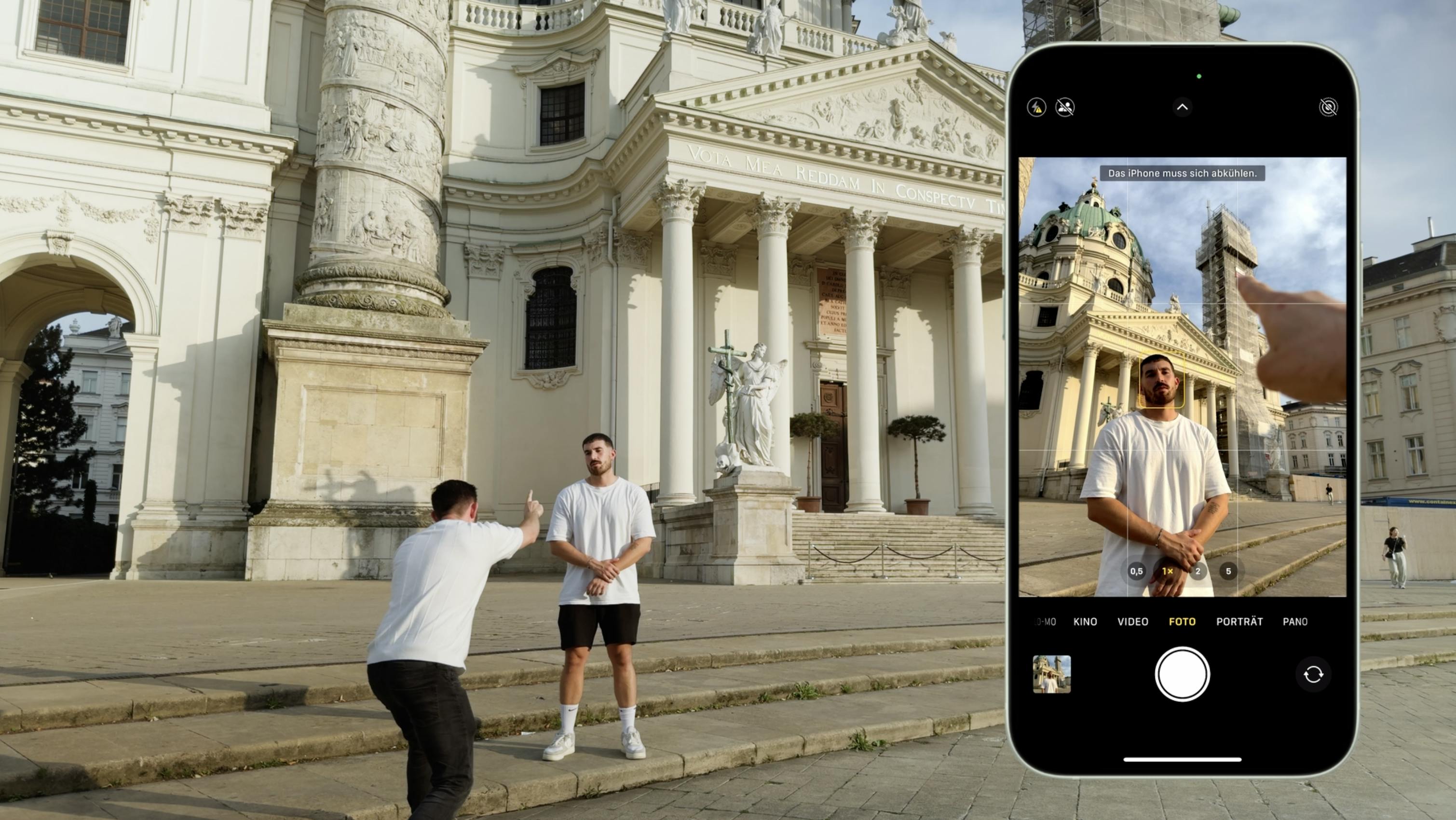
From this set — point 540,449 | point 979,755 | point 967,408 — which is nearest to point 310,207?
point 540,449

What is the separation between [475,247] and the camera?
32594 mm

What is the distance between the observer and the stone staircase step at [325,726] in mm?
5059

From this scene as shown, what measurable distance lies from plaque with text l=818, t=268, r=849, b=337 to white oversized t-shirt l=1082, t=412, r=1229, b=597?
3207cm

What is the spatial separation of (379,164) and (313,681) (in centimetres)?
1992

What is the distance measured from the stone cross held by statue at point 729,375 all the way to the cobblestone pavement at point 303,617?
372cm

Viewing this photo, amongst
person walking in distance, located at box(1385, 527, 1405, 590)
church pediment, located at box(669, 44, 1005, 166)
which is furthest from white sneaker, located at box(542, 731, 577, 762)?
person walking in distance, located at box(1385, 527, 1405, 590)

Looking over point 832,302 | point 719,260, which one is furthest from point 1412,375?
point 719,260

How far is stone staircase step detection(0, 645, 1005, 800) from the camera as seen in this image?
16.6 ft

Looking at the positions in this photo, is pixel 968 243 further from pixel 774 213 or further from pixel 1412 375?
pixel 1412 375

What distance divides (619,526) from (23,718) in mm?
3572

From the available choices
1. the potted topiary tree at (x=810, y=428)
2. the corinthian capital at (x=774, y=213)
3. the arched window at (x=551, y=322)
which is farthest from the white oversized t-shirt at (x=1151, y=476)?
the arched window at (x=551, y=322)

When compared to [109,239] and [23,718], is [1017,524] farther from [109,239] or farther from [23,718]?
[109,239]

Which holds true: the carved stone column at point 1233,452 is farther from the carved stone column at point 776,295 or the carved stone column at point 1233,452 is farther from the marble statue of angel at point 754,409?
the carved stone column at point 776,295

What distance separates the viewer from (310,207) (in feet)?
101
